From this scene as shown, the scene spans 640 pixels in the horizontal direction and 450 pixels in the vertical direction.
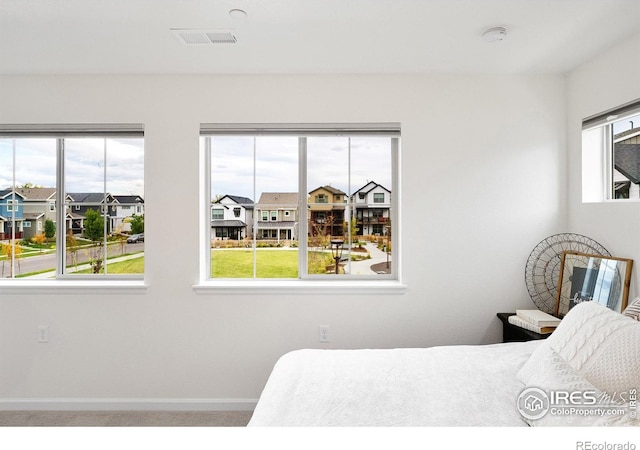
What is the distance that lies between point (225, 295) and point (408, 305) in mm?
1379

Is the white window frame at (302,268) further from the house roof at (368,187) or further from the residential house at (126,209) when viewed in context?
the residential house at (126,209)

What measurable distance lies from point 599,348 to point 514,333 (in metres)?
1.05

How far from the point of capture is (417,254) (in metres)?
2.71

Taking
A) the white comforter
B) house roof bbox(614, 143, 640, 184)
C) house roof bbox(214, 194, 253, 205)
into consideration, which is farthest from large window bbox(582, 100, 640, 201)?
house roof bbox(214, 194, 253, 205)

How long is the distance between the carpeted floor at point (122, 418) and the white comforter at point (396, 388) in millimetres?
1006

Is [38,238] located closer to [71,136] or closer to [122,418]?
[71,136]

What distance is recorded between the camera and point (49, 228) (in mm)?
2918

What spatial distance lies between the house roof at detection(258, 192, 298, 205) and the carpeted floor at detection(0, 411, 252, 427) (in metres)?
1.60

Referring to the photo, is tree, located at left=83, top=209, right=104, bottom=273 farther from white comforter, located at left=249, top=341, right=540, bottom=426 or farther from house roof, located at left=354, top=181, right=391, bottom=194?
house roof, located at left=354, top=181, right=391, bottom=194

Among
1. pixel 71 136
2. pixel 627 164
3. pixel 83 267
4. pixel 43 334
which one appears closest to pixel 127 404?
pixel 43 334

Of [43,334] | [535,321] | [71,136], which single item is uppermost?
[71,136]

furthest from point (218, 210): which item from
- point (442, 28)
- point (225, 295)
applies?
point (442, 28)

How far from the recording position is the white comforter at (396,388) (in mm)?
1391

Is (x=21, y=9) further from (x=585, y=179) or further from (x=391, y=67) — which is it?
(x=585, y=179)
